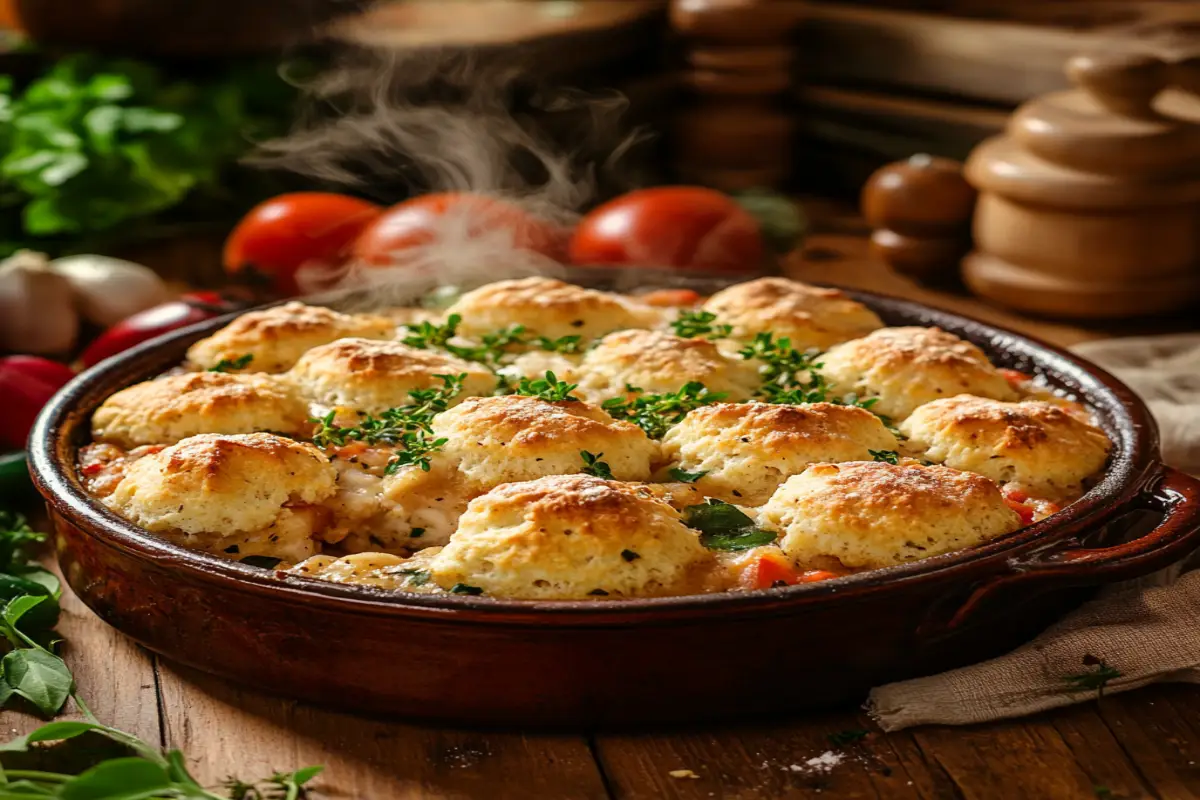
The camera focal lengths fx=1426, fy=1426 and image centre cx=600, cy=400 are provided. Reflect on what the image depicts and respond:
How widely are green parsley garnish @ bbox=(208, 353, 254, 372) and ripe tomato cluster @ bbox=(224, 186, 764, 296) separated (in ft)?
6.51

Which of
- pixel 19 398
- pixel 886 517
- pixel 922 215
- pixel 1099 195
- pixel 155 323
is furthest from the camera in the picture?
pixel 922 215

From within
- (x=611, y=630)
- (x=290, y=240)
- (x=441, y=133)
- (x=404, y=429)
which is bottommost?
(x=290, y=240)

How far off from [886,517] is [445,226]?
3.37 metres

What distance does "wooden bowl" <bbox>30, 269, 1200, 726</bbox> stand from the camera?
2.46m

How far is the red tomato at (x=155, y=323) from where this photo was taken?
4621 mm

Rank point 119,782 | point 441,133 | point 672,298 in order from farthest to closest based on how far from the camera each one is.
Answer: point 441,133 < point 672,298 < point 119,782

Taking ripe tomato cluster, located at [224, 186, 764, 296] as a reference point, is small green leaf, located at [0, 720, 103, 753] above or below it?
above

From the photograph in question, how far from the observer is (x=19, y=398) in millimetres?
4082

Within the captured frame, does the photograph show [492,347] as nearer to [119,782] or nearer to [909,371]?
[909,371]

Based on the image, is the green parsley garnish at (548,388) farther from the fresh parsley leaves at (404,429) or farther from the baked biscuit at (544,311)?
the baked biscuit at (544,311)

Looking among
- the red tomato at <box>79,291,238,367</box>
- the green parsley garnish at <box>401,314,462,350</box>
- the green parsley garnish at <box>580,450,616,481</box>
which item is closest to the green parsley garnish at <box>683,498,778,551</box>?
the green parsley garnish at <box>580,450,616,481</box>

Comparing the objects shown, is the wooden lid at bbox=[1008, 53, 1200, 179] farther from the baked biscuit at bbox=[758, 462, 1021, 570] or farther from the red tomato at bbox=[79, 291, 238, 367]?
the red tomato at bbox=[79, 291, 238, 367]

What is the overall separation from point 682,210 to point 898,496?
10.8 feet

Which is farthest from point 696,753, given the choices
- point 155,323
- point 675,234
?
point 675,234
